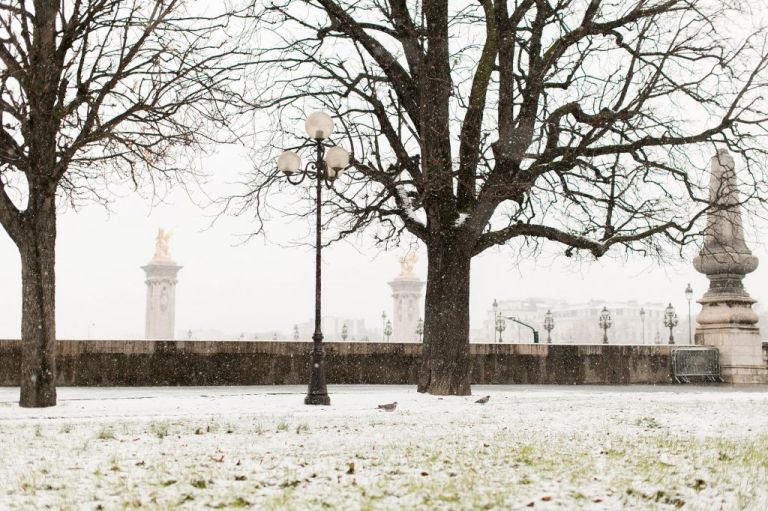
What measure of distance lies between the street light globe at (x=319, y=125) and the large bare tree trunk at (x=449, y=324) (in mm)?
3245

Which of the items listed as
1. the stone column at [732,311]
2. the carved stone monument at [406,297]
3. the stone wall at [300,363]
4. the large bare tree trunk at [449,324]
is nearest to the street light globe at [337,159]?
the large bare tree trunk at [449,324]

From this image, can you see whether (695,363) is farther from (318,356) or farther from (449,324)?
(318,356)

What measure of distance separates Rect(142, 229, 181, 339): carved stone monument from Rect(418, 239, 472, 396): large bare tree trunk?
170ft

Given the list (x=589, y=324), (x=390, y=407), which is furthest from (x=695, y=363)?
(x=589, y=324)

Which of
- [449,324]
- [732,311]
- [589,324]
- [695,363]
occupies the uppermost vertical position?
[589,324]

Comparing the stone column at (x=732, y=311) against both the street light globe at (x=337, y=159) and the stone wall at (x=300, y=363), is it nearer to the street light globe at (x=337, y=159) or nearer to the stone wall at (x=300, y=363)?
the stone wall at (x=300, y=363)

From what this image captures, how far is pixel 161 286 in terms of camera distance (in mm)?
67625

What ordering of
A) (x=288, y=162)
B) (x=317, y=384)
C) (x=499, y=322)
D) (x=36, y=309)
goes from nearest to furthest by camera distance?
(x=36, y=309) < (x=317, y=384) < (x=288, y=162) < (x=499, y=322)

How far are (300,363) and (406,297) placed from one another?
5709cm

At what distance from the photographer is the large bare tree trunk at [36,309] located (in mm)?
14578

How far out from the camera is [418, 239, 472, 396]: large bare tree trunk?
56.4 ft

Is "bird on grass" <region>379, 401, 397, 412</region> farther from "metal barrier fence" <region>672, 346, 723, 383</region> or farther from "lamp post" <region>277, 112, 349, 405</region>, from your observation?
"metal barrier fence" <region>672, 346, 723, 383</region>

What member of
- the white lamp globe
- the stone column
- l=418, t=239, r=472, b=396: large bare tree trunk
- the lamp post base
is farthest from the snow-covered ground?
the stone column

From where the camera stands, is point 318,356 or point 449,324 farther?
point 449,324
